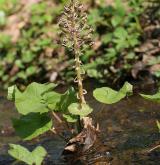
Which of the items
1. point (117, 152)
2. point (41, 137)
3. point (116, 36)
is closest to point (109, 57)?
point (116, 36)

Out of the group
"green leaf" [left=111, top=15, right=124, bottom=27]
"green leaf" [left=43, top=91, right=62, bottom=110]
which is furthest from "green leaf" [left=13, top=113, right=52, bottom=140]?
"green leaf" [left=111, top=15, right=124, bottom=27]

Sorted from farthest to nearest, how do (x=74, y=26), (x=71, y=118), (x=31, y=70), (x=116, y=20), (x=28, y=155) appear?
(x=31, y=70)
(x=116, y=20)
(x=71, y=118)
(x=74, y=26)
(x=28, y=155)

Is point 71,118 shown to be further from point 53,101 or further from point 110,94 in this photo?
point 110,94

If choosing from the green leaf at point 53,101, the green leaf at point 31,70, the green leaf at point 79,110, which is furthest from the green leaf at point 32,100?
the green leaf at point 31,70

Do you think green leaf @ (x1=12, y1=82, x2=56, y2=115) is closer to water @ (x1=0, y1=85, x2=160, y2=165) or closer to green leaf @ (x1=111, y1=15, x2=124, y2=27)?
water @ (x1=0, y1=85, x2=160, y2=165)

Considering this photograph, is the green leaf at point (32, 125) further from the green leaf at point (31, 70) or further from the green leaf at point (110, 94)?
the green leaf at point (31, 70)

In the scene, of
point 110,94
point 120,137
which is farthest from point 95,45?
point 110,94
